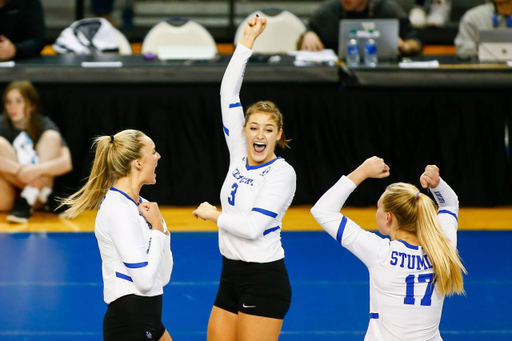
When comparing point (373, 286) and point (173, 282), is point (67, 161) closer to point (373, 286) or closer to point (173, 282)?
point (173, 282)

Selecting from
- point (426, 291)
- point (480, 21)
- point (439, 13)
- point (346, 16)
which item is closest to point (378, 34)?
point (346, 16)

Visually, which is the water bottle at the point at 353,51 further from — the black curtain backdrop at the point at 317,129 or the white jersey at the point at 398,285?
the white jersey at the point at 398,285

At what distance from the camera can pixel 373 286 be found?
2.75 metres

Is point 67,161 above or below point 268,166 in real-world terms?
below

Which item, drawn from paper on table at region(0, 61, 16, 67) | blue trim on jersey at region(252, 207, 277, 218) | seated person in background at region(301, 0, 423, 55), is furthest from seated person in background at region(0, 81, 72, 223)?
blue trim on jersey at region(252, 207, 277, 218)

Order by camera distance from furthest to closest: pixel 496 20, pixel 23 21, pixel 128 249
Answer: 1. pixel 496 20
2. pixel 23 21
3. pixel 128 249

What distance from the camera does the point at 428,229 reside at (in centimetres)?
266

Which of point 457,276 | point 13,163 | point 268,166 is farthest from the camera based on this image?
point 13,163

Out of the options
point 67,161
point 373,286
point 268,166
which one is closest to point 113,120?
point 67,161

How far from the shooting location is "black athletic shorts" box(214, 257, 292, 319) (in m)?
2.99

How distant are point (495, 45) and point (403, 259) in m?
4.95

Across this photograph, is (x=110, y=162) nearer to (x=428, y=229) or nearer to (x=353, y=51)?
(x=428, y=229)

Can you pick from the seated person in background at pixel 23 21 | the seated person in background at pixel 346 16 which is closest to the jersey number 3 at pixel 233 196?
the seated person in background at pixel 346 16

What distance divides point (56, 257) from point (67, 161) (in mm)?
1366
